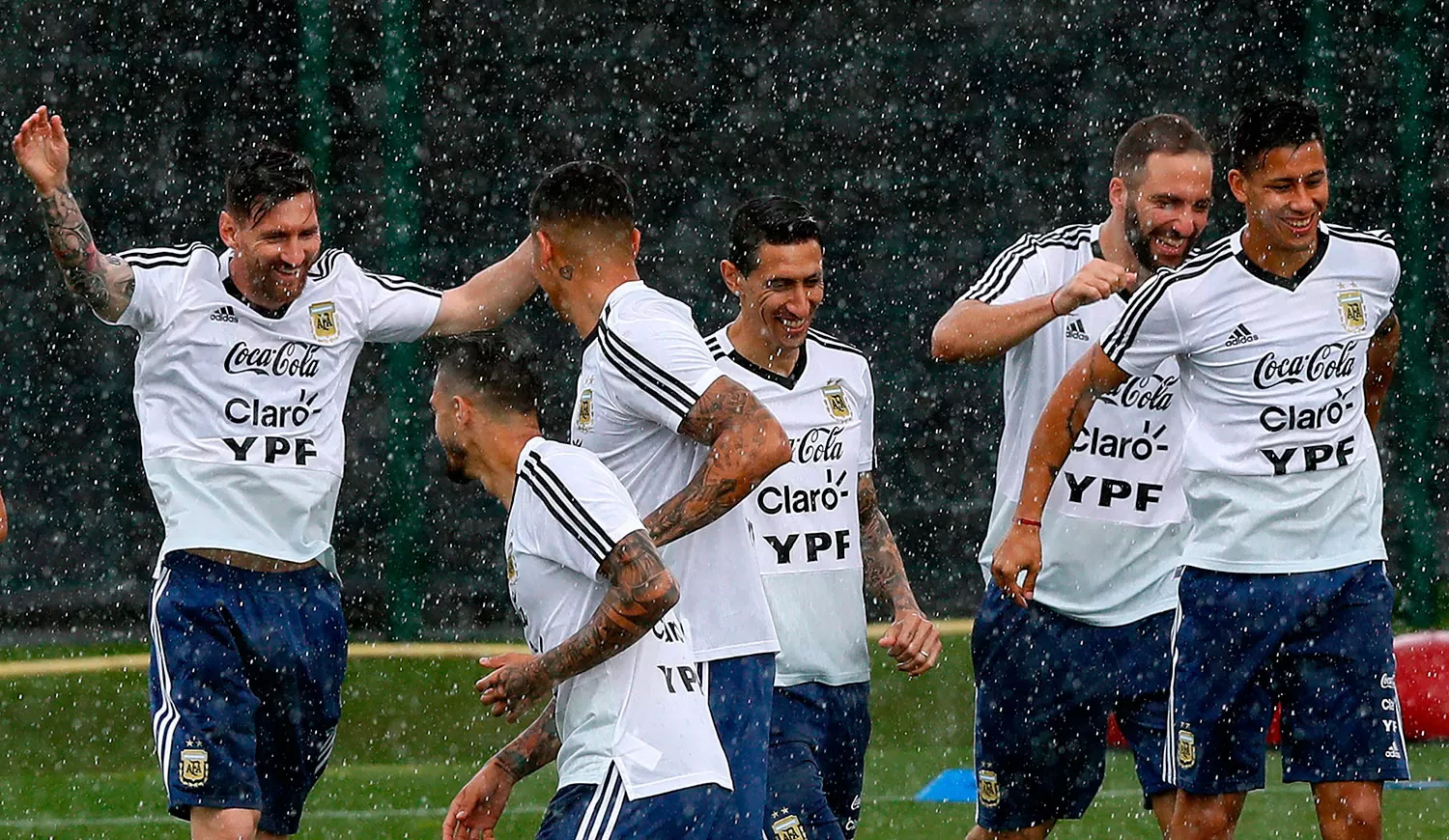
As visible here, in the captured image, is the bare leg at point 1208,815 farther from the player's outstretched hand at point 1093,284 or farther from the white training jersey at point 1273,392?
the player's outstretched hand at point 1093,284

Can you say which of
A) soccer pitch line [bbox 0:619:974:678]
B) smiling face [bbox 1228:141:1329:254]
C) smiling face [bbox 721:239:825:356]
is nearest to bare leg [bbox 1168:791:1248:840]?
smiling face [bbox 1228:141:1329:254]

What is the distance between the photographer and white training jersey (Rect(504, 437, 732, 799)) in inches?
154

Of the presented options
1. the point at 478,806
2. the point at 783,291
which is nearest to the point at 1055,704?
the point at 783,291

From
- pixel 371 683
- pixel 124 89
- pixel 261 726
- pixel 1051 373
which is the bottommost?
pixel 371 683

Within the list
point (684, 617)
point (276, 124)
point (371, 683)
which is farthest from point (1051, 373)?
point (276, 124)

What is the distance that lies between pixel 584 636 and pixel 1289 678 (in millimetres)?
2158

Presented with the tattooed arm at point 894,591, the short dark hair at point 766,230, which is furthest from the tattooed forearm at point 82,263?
the tattooed arm at point 894,591

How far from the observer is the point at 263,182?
5.65 m

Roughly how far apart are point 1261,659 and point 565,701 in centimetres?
202

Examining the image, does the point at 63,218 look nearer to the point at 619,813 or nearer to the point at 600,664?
the point at 600,664

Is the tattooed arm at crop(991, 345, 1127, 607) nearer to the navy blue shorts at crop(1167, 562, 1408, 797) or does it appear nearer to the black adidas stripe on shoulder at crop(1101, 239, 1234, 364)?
the black adidas stripe on shoulder at crop(1101, 239, 1234, 364)

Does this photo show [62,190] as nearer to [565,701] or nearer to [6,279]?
[565,701]

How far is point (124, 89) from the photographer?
33.7ft

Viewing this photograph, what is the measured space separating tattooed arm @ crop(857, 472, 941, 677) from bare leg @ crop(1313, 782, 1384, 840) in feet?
3.25
